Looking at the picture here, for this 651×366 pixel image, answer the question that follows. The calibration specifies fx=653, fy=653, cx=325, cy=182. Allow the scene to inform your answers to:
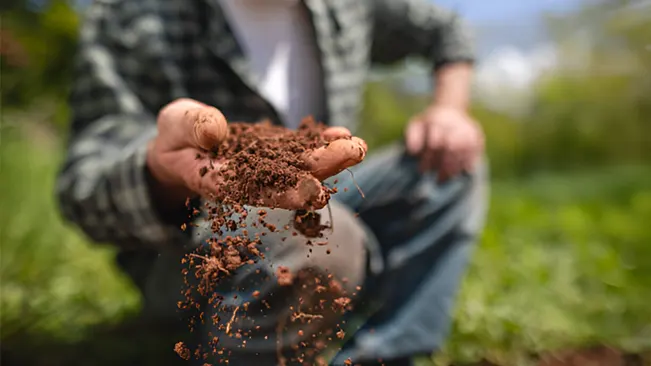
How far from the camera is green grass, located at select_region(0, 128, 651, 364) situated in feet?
4.57

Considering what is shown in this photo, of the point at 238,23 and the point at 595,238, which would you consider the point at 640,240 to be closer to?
the point at 595,238

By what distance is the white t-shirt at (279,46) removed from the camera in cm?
107

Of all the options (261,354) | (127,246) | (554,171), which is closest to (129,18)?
(127,246)

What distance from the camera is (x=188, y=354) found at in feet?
1.93

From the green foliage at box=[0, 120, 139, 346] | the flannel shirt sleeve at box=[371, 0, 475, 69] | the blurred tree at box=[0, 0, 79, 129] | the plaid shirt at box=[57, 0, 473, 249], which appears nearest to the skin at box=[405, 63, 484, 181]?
the plaid shirt at box=[57, 0, 473, 249]

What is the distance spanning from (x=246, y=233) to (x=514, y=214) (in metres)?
2.37

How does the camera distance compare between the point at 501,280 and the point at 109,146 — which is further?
the point at 501,280

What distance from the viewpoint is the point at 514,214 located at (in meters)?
2.76

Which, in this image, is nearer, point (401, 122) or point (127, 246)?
point (127, 246)

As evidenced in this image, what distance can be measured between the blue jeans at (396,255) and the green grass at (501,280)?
14 cm

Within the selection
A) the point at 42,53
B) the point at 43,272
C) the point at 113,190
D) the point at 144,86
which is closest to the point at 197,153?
the point at 113,190

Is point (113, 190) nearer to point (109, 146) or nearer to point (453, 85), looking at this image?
point (109, 146)

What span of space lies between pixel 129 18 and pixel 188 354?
0.66 meters

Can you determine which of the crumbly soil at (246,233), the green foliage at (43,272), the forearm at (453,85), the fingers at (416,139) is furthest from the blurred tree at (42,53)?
the crumbly soil at (246,233)
